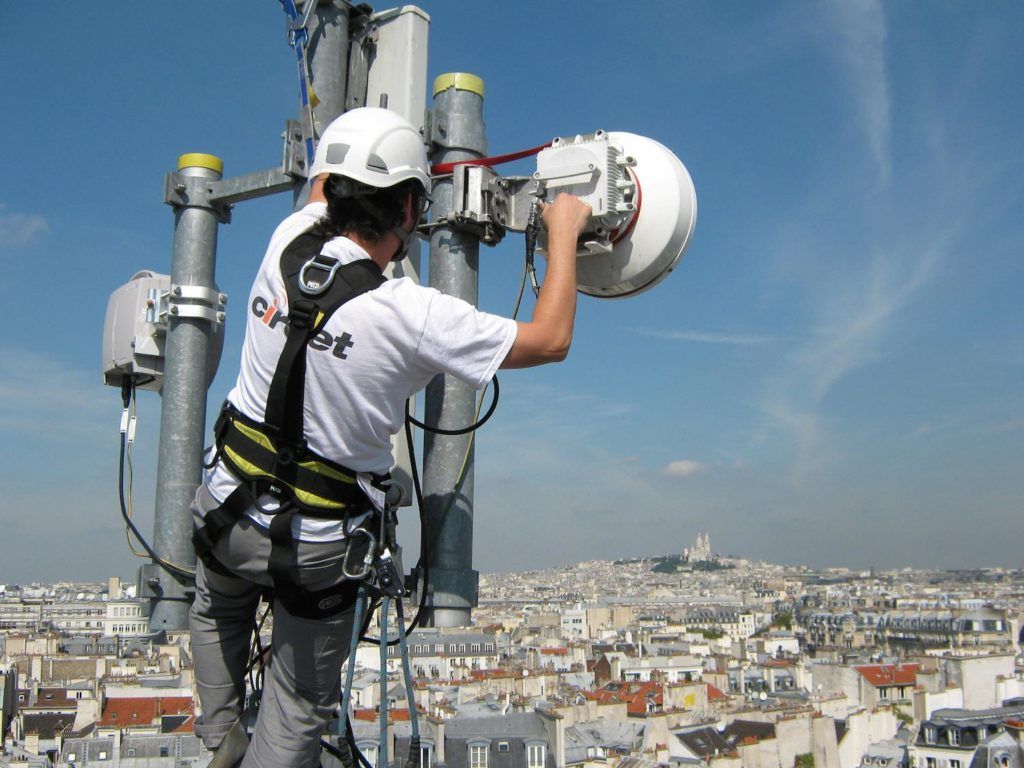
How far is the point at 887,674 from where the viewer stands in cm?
4272

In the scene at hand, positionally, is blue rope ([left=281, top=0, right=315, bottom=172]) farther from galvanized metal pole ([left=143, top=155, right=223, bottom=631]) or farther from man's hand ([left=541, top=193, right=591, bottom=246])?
man's hand ([left=541, top=193, right=591, bottom=246])

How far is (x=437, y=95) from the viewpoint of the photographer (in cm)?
369

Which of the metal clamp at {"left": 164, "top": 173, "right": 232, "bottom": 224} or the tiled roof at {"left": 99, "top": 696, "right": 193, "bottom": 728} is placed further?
the tiled roof at {"left": 99, "top": 696, "right": 193, "bottom": 728}

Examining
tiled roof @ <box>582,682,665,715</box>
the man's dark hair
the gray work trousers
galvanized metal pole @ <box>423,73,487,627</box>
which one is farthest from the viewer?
tiled roof @ <box>582,682,665,715</box>

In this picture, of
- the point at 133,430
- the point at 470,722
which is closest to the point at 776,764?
the point at 470,722

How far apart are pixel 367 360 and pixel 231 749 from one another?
1123 millimetres

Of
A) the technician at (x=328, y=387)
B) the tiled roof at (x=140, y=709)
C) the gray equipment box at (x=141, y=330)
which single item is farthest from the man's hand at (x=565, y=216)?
the tiled roof at (x=140, y=709)

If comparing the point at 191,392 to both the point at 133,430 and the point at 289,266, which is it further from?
the point at 289,266

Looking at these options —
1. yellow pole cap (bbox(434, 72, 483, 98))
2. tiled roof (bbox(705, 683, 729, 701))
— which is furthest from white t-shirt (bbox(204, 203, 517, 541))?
tiled roof (bbox(705, 683, 729, 701))

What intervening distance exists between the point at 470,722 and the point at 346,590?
73.6 ft

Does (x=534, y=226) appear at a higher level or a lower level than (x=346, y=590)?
higher

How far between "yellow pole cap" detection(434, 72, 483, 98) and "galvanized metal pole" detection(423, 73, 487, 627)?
255mm

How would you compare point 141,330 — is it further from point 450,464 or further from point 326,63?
point 450,464

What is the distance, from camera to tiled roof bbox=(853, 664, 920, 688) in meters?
41.9
